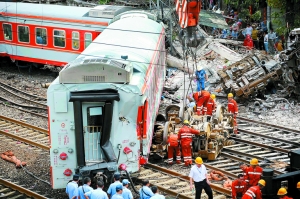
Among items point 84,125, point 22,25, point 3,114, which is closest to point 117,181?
point 84,125

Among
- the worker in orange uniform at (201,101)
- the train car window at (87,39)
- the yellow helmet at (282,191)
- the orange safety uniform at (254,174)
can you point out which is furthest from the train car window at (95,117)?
the train car window at (87,39)

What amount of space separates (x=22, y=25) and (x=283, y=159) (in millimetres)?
14109

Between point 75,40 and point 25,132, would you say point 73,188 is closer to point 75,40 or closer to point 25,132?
point 25,132

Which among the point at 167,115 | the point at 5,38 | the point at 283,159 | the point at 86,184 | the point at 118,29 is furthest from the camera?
the point at 5,38

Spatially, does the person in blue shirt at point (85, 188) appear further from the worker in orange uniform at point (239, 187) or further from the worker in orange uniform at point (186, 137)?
the worker in orange uniform at point (186, 137)

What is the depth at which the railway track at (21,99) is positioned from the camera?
22.9 metres

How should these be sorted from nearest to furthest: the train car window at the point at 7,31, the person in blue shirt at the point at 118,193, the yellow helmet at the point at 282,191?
the person in blue shirt at the point at 118,193
the yellow helmet at the point at 282,191
the train car window at the point at 7,31

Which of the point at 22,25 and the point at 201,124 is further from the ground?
the point at 22,25

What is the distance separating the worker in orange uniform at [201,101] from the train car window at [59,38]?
29.1 ft

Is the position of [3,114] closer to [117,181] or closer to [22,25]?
[22,25]

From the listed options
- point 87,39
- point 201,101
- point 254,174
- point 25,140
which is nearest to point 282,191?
point 254,174

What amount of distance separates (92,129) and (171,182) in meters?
2.70

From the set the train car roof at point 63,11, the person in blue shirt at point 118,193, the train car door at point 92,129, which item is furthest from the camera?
the train car roof at point 63,11

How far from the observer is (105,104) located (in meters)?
13.9
